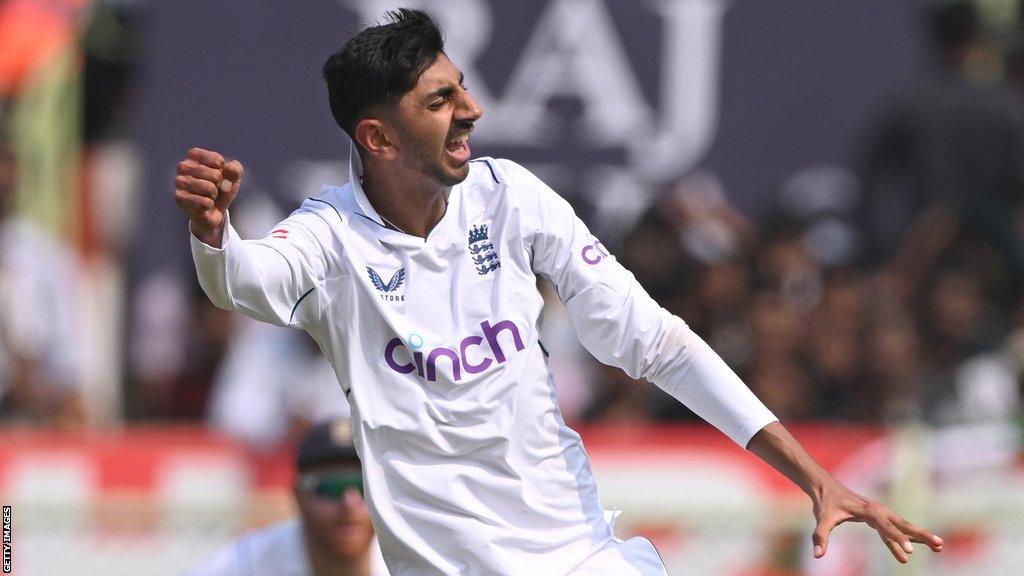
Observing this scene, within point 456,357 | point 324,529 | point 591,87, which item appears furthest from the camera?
point 591,87

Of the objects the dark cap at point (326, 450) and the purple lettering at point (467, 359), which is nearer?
the purple lettering at point (467, 359)

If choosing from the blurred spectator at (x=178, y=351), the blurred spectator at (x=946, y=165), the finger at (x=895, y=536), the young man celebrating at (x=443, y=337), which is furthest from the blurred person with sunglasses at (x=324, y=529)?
the blurred spectator at (x=946, y=165)

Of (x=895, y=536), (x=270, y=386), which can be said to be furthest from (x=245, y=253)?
(x=270, y=386)

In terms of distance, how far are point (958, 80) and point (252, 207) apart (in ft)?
13.0

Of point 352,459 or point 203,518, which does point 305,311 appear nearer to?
point 352,459

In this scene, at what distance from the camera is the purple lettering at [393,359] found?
148 inches

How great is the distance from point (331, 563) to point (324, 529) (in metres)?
0.12

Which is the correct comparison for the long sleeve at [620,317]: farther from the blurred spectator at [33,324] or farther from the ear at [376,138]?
the blurred spectator at [33,324]

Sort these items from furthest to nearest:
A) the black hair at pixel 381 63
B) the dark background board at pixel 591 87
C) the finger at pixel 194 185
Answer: the dark background board at pixel 591 87 < the black hair at pixel 381 63 < the finger at pixel 194 185

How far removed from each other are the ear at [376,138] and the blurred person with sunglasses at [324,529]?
167 centimetres

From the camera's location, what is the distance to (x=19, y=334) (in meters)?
9.03

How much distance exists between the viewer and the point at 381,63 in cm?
375

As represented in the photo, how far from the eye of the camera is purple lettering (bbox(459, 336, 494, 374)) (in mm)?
3773

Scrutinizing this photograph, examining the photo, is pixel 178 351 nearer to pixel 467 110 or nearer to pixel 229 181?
pixel 467 110
